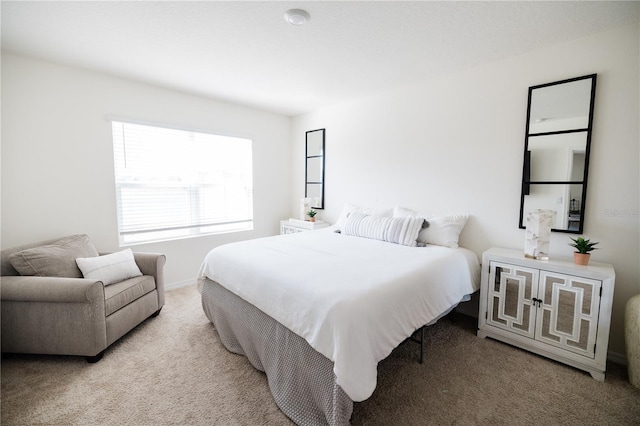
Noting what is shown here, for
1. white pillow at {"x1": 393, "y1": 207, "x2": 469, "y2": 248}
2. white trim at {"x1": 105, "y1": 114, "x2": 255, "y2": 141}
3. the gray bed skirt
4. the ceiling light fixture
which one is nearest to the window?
white trim at {"x1": 105, "y1": 114, "x2": 255, "y2": 141}

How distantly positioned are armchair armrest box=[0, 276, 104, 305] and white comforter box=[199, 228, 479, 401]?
2.63ft

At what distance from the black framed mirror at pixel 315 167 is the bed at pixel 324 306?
5.98 feet

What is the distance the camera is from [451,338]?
2.42 metres

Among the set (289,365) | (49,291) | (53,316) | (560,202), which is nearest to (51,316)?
(53,316)

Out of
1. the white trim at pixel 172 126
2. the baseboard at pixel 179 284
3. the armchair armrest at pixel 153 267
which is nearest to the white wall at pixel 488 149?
the white trim at pixel 172 126

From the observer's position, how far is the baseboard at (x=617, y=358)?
2.06 meters

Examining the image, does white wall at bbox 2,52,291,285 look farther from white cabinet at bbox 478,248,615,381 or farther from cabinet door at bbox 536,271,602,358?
cabinet door at bbox 536,271,602,358

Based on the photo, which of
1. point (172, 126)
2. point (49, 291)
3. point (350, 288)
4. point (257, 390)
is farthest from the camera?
point (172, 126)

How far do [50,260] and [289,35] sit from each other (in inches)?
103

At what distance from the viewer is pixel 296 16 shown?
1867 millimetres

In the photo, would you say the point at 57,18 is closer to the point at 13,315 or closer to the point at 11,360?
the point at 13,315

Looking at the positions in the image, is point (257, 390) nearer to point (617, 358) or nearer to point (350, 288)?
point (350, 288)

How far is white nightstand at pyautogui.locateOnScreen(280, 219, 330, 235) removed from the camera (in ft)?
13.1

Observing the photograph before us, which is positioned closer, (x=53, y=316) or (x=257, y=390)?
(x=257, y=390)
